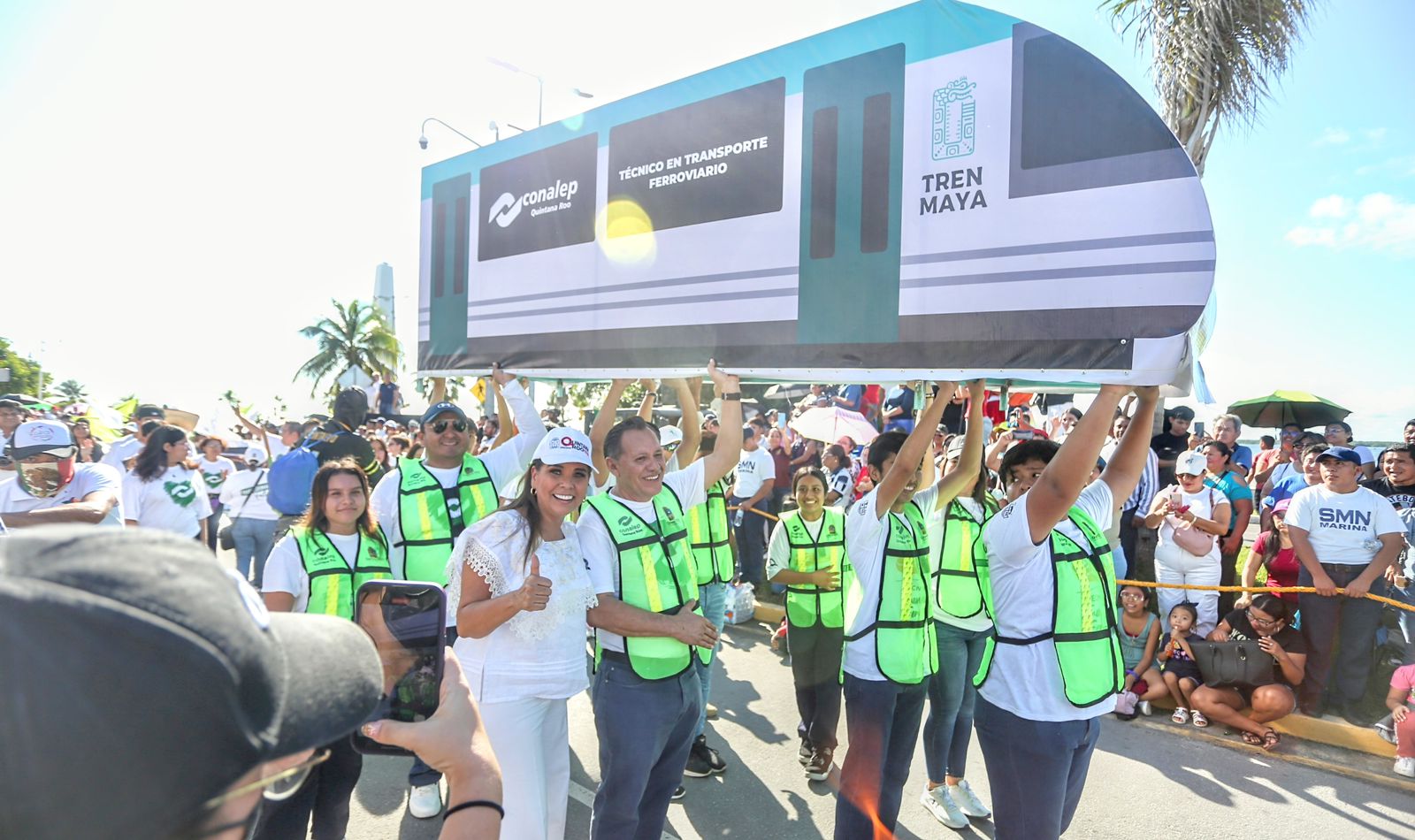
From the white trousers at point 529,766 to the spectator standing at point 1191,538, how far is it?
17.3 feet

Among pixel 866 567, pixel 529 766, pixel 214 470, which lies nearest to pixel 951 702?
pixel 866 567

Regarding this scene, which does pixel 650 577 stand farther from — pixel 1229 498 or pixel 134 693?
pixel 1229 498

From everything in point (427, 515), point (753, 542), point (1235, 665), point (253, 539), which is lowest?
point (1235, 665)

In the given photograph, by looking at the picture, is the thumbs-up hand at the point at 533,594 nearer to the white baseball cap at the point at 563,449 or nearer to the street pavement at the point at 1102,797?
the white baseball cap at the point at 563,449

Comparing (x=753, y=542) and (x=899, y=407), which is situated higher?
(x=899, y=407)

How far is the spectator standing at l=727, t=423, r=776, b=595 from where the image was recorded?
8594 millimetres

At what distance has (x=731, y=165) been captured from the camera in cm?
339

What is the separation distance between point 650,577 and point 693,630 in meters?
0.28

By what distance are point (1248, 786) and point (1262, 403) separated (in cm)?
727

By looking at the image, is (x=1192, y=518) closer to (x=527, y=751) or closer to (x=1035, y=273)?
(x=1035, y=273)

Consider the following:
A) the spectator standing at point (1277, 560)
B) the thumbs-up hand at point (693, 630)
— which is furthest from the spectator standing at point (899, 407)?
the thumbs-up hand at point (693, 630)

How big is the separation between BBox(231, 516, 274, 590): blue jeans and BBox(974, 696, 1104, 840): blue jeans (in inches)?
257

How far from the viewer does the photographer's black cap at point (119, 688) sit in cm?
61

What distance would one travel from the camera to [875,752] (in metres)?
3.17
